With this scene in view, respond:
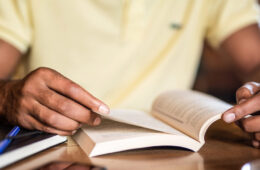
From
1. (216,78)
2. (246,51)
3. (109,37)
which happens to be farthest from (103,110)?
(216,78)

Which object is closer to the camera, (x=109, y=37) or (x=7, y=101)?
(x=7, y=101)

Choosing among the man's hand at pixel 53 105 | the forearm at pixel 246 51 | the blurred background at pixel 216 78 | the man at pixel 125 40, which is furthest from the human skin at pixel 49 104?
the blurred background at pixel 216 78

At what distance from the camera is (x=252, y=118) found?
610 millimetres

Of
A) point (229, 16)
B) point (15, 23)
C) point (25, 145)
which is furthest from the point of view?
point (229, 16)

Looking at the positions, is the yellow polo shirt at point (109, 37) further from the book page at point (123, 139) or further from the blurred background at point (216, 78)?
the blurred background at point (216, 78)

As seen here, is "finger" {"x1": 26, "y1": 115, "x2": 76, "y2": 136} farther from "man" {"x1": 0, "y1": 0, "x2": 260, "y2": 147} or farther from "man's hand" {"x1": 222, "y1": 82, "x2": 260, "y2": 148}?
"man" {"x1": 0, "y1": 0, "x2": 260, "y2": 147}

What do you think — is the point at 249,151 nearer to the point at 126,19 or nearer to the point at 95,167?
the point at 95,167

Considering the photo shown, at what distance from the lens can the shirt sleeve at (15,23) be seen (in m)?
1.13

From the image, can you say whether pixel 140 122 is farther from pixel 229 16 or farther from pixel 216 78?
pixel 216 78

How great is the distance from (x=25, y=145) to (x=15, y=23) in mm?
753

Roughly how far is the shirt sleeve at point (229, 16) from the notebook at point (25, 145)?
896 millimetres

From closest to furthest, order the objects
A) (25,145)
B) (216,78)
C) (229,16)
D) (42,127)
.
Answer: (25,145) < (42,127) < (229,16) < (216,78)

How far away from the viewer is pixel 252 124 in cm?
61

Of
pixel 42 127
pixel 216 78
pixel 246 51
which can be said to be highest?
pixel 246 51
